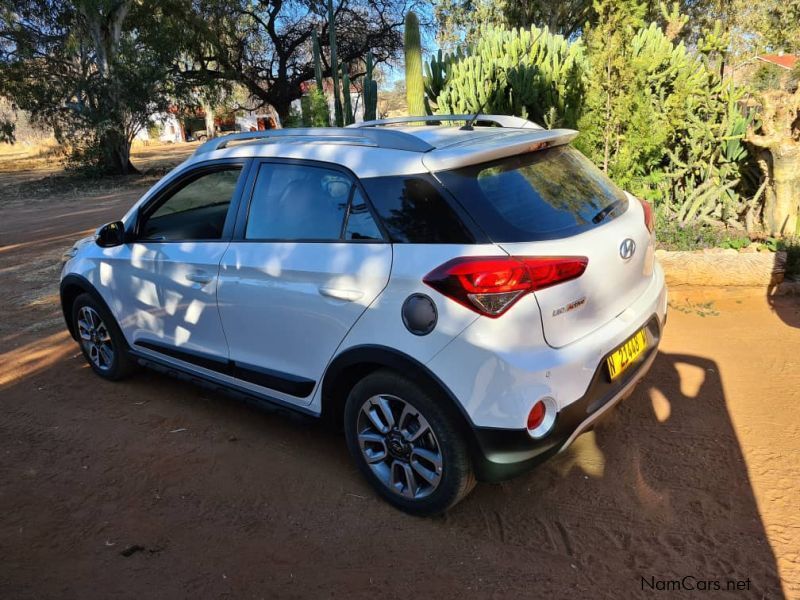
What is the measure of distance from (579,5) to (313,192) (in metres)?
21.8

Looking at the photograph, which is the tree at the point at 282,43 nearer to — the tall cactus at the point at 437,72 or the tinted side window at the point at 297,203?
the tall cactus at the point at 437,72

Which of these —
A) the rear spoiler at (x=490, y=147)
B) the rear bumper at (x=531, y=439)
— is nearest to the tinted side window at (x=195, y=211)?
the rear spoiler at (x=490, y=147)

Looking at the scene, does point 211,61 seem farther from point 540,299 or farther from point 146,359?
point 540,299

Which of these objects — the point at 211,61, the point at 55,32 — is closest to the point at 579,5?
the point at 211,61

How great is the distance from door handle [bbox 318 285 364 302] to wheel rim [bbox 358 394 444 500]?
18.0 inches

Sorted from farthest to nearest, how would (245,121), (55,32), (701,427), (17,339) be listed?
(245,121) → (55,32) → (17,339) → (701,427)

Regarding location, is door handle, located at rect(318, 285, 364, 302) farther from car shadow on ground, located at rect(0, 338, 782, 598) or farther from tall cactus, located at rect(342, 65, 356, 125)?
tall cactus, located at rect(342, 65, 356, 125)

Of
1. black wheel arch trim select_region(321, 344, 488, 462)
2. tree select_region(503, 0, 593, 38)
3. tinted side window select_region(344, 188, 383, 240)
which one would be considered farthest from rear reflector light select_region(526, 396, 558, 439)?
tree select_region(503, 0, 593, 38)

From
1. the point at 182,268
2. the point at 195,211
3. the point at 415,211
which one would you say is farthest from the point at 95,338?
the point at 415,211

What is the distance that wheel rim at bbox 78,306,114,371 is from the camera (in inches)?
180

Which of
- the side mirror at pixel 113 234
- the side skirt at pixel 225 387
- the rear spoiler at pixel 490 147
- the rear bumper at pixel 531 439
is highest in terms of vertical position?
the rear spoiler at pixel 490 147

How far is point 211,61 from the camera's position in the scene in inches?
945

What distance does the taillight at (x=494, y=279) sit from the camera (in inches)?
95.4

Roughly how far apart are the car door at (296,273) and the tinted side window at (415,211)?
80 millimetres
